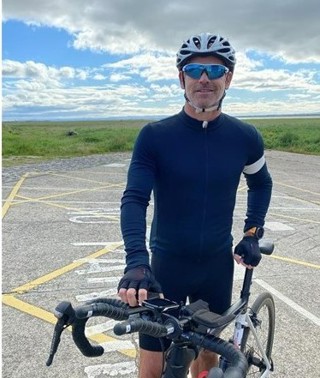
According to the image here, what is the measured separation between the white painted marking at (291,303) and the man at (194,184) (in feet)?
7.99

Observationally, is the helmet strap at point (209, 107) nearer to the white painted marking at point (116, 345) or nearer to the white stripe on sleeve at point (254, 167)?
the white stripe on sleeve at point (254, 167)

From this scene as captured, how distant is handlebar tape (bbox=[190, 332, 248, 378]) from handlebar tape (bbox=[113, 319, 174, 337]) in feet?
0.42

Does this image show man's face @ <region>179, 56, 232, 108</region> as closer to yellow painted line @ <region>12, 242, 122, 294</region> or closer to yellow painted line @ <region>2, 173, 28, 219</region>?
yellow painted line @ <region>12, 242, 122, 294</region>

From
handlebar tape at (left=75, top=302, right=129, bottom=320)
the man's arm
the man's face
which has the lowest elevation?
handlebar tape at (left=75, top=302, right=129, bottom=320)

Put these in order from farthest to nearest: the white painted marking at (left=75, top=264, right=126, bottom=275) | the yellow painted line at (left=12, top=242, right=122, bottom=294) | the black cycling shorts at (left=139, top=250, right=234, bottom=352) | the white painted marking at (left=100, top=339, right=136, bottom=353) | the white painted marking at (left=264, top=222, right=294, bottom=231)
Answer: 1. the white painted marking at (left=264, top=222, right=294, bottom=231)
2. the white painted marking at (left=75, top=264, right=126, bottom=275)
3. the yellow painted line at (left=12, top=242, right=122, bottom=294)
4. the white painted marking at (left=100, top=339, right=136, bottom=353)
5. the black cycling shorts at (left=139, top=250, right=234, bottom=352)

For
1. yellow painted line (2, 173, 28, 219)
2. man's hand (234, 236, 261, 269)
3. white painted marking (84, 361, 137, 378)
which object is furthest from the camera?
yellow painted line (2, 173, 28, 219)

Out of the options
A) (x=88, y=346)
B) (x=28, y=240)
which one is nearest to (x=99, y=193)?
(x=28, y=240)

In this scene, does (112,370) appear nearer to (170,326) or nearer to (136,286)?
(136,286)

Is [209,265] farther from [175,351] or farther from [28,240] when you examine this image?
[28,240]

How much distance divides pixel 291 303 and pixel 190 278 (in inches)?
118

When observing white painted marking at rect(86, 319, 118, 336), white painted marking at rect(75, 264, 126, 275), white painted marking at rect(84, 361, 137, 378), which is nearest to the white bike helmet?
white painted marking at rect(84, 361, 137, 378)

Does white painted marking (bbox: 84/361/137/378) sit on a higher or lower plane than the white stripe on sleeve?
lower

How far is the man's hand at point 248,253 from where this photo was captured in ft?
8.83

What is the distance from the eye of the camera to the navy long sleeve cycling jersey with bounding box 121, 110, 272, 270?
7.60 ft
